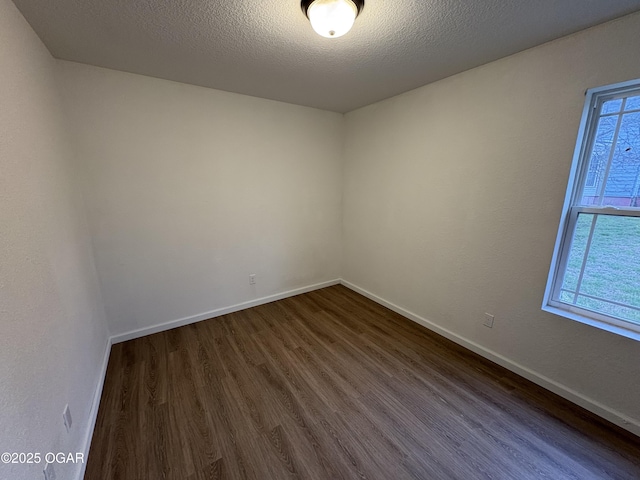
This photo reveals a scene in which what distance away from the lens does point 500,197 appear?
194 cm

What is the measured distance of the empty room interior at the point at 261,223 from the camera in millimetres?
1293

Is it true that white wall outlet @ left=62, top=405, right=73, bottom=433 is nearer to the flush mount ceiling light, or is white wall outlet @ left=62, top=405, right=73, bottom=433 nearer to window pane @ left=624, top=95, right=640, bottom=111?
the flush mount ceiling light

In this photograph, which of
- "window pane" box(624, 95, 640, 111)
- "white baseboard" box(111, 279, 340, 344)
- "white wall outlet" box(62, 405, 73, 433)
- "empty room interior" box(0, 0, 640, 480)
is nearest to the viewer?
"white wall outlet" box(62, 405, 73, 433)

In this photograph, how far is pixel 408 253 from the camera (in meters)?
2.71

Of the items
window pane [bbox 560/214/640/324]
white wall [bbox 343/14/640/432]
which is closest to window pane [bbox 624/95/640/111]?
white wall [bbox 343/14/640/432]

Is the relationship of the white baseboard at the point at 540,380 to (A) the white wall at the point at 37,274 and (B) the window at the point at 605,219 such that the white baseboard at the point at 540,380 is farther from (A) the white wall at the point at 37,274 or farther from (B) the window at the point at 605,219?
(A) the white wall at the point at 37,274

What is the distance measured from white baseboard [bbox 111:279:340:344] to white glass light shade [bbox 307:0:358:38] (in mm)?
2688

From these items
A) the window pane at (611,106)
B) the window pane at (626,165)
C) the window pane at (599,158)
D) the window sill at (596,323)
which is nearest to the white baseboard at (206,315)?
the window sill at (596,323)

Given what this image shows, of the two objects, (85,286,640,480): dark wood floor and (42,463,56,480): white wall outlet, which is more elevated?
(42,463,56,480): white wall outlet

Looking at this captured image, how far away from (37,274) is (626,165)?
10.4 ft

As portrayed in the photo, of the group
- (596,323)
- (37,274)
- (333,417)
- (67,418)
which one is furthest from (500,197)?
(67,418)

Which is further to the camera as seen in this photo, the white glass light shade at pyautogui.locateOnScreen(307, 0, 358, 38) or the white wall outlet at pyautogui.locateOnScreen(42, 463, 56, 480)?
the white glass light shade at pyautogui.locateOnScreen(307, 0, 358, 38)

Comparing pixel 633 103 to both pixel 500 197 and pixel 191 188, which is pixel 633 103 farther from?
pixel 191 188

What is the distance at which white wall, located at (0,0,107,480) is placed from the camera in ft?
2.91
